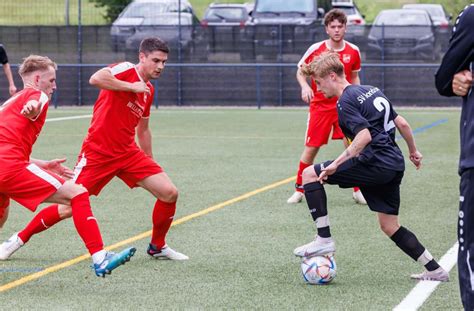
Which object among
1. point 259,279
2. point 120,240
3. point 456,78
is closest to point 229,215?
point 120,240

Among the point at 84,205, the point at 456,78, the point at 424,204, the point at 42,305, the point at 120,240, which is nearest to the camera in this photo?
the point at 456,78

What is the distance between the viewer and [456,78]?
4.37 m

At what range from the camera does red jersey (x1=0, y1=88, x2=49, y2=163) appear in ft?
21.3

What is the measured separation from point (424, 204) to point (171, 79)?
18880 mm

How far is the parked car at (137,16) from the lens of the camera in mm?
29328

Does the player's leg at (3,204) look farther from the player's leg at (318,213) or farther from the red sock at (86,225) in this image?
the player's leg at (318,213)

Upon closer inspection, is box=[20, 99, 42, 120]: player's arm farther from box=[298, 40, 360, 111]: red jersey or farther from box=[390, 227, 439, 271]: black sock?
box=[298, 40, 360, 111]: red jersey

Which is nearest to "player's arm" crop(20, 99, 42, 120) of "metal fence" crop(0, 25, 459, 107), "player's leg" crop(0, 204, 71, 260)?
"player's leg" crop(0, 204, 71, 260)

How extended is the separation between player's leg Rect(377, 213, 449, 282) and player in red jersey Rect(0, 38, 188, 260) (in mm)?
1599

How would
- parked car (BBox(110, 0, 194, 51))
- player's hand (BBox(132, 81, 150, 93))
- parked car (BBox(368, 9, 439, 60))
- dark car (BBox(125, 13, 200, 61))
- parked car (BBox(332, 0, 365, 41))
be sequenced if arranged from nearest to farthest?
player's hand (BBox(132, 81, 150, 93))
parked car (BBox(368, 9, 439, 60))
parked car (BBox(332, 0, 365, 41))
dark car (BBox(125, 13, 200, 61))
parked car (BBox(110, 0, 194, 51))

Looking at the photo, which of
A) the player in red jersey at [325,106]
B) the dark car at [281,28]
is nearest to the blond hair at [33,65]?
the player in red jersey at [325,106]

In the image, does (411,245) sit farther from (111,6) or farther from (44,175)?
(111,6)

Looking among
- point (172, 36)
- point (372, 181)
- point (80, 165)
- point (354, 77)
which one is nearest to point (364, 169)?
point (372, 181)

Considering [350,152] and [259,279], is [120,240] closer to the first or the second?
[259,279]
